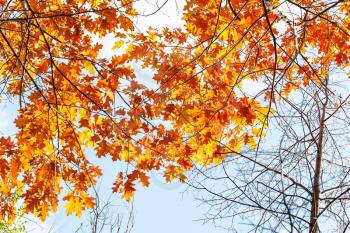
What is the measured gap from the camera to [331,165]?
4266 mm

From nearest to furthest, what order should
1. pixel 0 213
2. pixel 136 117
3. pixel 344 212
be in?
pixel 344 212
pixel 136 117
pixel 0 213

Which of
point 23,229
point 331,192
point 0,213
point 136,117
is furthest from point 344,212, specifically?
point 23,229

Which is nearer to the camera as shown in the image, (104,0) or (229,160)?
(229,160)

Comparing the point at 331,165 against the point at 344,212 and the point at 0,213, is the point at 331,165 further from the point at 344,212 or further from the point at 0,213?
the point at 0,213

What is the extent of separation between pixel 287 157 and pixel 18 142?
2.84m

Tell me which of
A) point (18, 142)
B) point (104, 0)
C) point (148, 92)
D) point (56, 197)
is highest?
point (104, 0)

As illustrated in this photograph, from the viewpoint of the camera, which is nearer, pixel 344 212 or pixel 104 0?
pixel 344 212

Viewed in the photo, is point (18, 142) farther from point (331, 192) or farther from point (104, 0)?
point (331, 192)

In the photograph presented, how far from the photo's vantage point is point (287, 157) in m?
3.83

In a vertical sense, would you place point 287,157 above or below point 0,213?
above

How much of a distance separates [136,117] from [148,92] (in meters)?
0.33

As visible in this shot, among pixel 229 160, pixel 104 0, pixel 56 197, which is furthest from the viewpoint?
pixel 104 0

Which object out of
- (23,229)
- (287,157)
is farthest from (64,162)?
(23,229)

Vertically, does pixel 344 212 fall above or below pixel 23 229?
below
